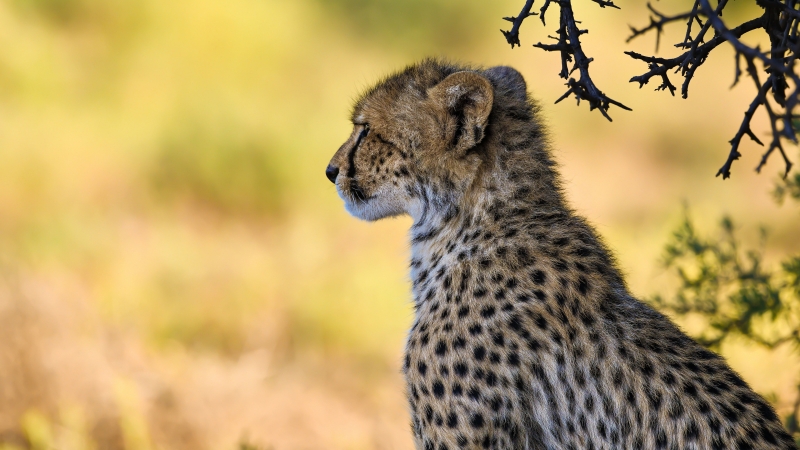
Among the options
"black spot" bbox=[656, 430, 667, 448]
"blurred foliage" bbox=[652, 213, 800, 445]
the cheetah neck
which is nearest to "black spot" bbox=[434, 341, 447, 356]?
the cheetah neck

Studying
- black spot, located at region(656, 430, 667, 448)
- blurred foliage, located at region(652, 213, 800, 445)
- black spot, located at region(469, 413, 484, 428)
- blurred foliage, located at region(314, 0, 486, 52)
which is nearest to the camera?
black spot, located at region(656, 430, 667, 448)

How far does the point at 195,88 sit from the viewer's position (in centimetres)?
761

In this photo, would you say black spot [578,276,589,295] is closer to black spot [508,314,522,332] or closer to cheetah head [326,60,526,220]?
black spot [508,314,522,332]

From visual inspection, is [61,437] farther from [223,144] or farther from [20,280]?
[223,144]

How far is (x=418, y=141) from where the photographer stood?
2.50m

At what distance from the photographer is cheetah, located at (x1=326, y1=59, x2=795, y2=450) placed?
7.02 ft

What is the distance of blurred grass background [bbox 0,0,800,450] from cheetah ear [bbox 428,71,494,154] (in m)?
Answer: 0.87

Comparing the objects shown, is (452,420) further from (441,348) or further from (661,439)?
(661,439)

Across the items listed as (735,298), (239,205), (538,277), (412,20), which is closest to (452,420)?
(538,277)

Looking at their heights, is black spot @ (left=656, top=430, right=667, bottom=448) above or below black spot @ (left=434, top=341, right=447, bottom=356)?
below

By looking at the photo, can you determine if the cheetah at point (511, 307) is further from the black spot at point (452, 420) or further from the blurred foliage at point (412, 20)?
the blurred foliage at point (412, 20)

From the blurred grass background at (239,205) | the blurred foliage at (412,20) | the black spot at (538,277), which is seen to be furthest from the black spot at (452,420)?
the blurred foliage at (412,20)

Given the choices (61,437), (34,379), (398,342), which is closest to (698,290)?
(398,342)

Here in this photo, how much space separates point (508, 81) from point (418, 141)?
37 centimetres
